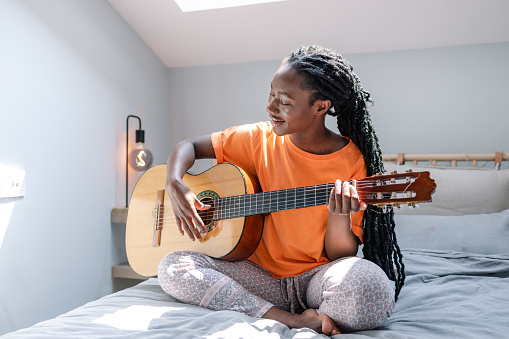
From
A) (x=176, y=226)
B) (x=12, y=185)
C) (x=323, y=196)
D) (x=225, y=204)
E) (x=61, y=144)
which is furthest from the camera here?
(x=61, y=144)

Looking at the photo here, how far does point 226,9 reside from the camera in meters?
2.38

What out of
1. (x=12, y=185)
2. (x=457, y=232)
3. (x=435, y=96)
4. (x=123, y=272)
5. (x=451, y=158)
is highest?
(x=435, y=96)

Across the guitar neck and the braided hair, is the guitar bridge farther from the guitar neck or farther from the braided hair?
the braided hair

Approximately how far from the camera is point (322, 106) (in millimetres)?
1353

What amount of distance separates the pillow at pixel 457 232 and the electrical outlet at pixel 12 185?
62.9 inches

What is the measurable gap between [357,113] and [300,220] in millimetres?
383

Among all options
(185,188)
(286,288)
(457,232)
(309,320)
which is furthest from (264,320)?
(457,232)

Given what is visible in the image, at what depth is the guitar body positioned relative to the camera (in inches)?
53.4

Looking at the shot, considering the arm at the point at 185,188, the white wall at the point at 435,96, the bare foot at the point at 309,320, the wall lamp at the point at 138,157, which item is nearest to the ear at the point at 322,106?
the arm at the point at 185,188

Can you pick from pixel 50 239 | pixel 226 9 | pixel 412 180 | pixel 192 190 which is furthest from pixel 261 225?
pixel 226 9

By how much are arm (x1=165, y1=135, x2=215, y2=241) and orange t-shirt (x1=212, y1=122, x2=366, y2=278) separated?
211 mm

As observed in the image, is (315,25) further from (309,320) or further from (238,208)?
(309,320)

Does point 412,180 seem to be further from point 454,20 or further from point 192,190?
point 454,20

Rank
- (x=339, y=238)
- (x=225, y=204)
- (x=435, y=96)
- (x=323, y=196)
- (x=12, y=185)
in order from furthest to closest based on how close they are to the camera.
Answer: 1. (x=435, y=96)
2. (x=12, y=185)
3. (x=225, y=204)
4. (x=339, y=238)
5. (x=323, y=196)
